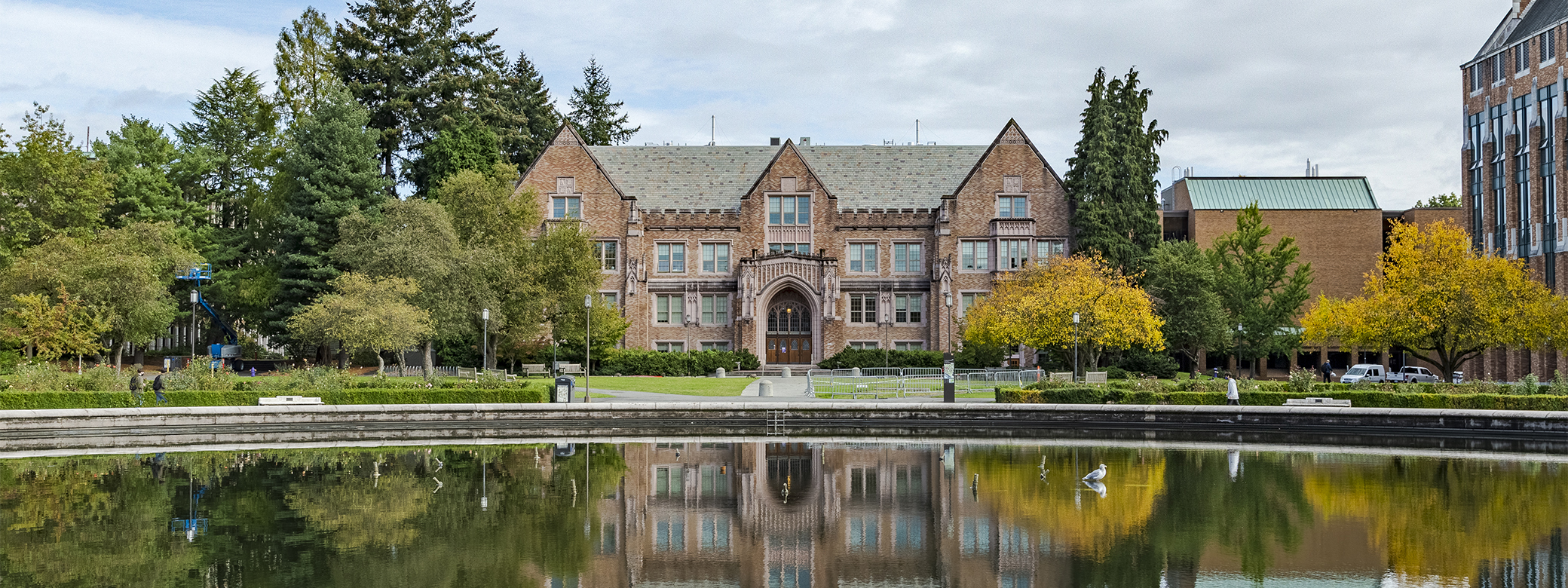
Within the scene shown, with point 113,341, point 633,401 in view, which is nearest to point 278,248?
point 113,341

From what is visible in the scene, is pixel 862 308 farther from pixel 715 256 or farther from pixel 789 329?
pixel 715 256

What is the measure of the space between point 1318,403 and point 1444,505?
14086mm

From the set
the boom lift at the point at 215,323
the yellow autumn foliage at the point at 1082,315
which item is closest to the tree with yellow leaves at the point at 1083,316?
the yellow autumn foliage at the point at 1082,315

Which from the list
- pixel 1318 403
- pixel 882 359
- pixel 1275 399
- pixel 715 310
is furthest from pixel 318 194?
pixel 1318 403

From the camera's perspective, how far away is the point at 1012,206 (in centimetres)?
6041

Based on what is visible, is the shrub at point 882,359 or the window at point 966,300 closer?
the shrub at point 882,359

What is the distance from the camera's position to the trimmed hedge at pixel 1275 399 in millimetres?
31328

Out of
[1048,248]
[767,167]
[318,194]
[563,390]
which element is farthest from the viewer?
[767,167]

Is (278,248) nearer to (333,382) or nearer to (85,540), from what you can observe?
(333,382)

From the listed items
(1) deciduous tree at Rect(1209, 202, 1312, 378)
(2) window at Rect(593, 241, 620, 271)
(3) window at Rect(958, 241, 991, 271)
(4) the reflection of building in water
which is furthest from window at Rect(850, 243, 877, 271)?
(4) the reflection of building in water

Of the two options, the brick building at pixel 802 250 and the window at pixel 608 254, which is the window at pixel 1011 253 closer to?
the brick building at pixel 802 250

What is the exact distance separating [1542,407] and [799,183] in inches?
1469

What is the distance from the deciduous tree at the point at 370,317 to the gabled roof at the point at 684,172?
66.4 ft

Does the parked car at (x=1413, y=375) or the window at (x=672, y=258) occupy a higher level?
the window at (x=672, y=258)
